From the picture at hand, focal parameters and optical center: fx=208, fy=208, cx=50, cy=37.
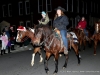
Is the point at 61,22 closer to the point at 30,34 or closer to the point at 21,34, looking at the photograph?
the point at 30,34

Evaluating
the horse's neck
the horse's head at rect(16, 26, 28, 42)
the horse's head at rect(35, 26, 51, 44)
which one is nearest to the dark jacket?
A: the horse's head at rect(35, 26, 51, 44)

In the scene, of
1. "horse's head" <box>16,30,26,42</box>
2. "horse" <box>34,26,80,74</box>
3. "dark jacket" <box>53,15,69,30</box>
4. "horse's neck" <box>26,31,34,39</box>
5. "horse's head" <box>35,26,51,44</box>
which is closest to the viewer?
"horse's head" <box>35,26,51,44</box>

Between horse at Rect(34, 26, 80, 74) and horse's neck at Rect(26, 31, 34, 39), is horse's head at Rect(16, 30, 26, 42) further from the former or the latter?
horse at Rect(34, 26, 80, 74)

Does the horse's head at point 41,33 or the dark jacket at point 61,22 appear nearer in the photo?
the horse's head at point 41,33

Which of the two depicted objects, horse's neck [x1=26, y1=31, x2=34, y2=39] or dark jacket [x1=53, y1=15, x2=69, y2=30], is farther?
horse's neck [x1=26, y1=31, x2=34, y2=39]

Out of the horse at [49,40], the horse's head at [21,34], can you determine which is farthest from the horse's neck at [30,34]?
the horse at [49,40]

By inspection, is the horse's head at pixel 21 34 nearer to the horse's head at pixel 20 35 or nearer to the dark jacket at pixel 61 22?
the horse's head at pixel 20 35

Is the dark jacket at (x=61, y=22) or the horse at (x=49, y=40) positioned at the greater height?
the dark jacket at (x=61, y=22)

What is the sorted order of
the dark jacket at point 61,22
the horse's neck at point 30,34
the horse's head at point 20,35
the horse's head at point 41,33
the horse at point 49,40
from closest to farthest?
1. the horse's head at point 41,33
2. the horse at point 49,40
3. the dark jacket at point 61,22
4. the horse's head at point 20,35
5. the horse's neck at point 30,34

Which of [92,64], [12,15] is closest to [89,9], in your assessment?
[12,15]

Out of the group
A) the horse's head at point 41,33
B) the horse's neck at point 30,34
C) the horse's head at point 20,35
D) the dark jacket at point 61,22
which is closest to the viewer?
Result: the horse's head at point 41,33

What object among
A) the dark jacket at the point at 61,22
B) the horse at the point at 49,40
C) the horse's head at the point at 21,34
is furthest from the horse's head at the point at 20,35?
the dark jacket at the point at 61,22

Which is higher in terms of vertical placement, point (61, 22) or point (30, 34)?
point (61, 22)

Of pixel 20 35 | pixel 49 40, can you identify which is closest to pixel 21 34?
pixel 20 35
